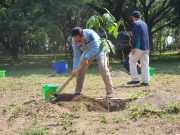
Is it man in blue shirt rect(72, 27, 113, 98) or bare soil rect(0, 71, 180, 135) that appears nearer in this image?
bare soil rect(0, 71, 180, 135)

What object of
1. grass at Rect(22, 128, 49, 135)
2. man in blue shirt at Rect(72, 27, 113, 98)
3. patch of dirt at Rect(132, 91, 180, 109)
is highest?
man in blue shirt at Rect(72, 27, 113, 98)

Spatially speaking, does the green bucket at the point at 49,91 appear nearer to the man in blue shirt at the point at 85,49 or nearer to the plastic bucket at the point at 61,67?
the man in blue shirt at the point at 85,49

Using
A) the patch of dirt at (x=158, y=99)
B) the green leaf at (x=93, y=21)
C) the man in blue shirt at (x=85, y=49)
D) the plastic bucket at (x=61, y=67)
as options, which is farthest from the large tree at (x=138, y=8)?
the patch of dirt at (x=158, y=99)

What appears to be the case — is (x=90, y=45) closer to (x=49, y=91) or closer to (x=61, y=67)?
(x=49, y=91)

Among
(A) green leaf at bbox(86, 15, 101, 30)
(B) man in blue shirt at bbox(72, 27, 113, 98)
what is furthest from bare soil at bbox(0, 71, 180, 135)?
(A) green leaf at bbox(86, 15, 101, 30)

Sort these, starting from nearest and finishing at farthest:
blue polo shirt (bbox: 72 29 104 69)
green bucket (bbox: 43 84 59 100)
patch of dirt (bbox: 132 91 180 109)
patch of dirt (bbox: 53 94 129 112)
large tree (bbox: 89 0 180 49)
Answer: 1. patch of dirt (bbox: 132 91 180 109)
2. patch of dirt (bbox: 53 94 129 112)
3. blue polo shirt (bbox: 72 29 104 69)
4. green bucket (bbox: 43 84 59 100)
5. large tree (bbox: 89 0 180 49)

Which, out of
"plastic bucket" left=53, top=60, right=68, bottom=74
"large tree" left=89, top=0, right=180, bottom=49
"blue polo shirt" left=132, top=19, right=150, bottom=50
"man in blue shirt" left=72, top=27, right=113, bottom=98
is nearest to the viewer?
"man in blue shirt" left=72, top=27, right=113, bottom=98

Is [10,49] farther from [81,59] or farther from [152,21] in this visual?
[81,59]

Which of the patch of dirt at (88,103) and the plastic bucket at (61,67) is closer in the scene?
the patch of dirt at (88,103)

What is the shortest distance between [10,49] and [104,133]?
23.8 m

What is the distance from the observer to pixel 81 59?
8797 millimetres

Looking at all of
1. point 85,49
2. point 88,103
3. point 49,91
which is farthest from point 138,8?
point 88,103

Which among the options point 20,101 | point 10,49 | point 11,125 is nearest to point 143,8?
point 10,49

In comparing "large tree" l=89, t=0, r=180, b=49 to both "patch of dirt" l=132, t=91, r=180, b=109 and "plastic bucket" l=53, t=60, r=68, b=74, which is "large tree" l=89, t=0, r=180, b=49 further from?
"patch of dirt" l=132, t=91, r=180, b=109
